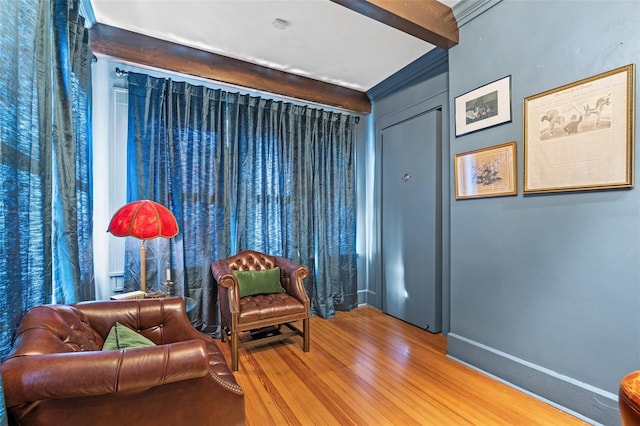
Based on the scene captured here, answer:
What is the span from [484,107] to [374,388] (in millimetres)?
2355

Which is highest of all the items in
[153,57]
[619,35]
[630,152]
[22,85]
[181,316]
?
[153,57]

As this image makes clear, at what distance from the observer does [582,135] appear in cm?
176

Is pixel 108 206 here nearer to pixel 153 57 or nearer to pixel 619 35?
pixel 153 57

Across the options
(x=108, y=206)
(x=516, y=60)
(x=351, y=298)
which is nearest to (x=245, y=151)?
(x=108, y=206)

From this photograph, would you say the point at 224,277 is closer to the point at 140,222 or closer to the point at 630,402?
the point at 140,222

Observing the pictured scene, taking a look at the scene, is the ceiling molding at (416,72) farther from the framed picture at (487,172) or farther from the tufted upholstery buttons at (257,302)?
the tufted upholstery buttons at (257,302)

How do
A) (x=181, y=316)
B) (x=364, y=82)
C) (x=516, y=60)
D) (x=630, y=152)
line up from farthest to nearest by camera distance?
(x=364, y=82)
(x=516, y=60)
(x=181, y=316)
(x=630, y=152)

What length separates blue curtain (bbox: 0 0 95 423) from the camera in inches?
44.6

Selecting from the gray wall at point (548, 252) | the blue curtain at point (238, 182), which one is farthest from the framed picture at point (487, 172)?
the blue curtain at point (238, 182)

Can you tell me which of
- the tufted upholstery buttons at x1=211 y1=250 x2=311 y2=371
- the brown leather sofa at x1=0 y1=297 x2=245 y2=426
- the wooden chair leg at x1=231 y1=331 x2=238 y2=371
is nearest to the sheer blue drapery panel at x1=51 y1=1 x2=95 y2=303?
the brown leather sofa at x1=0 y1=297 x2=245 y2=426

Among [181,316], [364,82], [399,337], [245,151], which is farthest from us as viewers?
[364,82]

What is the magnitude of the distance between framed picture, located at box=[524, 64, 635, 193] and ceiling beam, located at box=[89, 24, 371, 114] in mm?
2304

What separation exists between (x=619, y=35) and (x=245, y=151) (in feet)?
10.1

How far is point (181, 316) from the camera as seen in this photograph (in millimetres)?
1800
